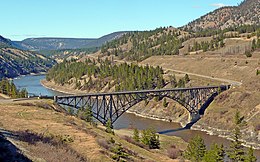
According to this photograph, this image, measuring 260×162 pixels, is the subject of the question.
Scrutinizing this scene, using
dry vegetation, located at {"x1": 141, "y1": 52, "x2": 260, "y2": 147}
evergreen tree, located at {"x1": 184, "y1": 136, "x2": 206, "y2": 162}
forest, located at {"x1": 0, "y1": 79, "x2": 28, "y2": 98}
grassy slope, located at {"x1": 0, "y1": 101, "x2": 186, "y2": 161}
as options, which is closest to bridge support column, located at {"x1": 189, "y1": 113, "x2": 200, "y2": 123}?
dry vegetation, located at {"x1": 141, "y1": 52, "x2": 260, "y2": 147}

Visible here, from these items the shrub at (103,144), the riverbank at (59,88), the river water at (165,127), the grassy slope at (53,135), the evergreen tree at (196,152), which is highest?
the grassy slope at (53,135)

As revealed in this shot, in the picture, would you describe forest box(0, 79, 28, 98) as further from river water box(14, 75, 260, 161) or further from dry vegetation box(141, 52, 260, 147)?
dry vegetation box(141, 52, 260, 147)

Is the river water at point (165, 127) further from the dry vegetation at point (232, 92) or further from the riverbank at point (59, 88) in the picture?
the riverbank at point (59, 88)

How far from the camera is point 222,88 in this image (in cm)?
9719

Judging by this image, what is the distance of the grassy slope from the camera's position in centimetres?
2866

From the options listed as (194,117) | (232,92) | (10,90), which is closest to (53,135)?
(194,117)

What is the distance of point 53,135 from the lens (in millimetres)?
36750

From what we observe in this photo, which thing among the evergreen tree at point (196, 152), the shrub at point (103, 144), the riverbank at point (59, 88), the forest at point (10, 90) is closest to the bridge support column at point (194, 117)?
the evergreen tree at point (196, 152)

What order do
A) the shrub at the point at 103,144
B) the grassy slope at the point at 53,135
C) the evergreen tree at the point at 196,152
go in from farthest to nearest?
the evergreen tree at the point at 196,152
the shrub at the point at 103,144
the grassy slope at the point at 53,135

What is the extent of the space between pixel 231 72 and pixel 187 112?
35901 millimetres

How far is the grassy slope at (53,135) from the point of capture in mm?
28656

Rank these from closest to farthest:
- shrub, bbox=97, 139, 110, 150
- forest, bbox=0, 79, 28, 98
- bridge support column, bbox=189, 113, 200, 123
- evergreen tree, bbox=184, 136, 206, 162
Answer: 1. shrub, bbox=97, 139, 110, 150
2. evergreen tree, bbox=184, 136, 206, 162
3. forest, bbox=0, 79, 28, 98
4. bridge support column, bbox=189, 113, 200, 123

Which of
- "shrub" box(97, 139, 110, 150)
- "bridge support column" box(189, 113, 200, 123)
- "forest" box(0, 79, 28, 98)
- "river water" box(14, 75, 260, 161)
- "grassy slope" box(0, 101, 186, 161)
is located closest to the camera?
"grassy slope" box(0, 101, 186, 161)

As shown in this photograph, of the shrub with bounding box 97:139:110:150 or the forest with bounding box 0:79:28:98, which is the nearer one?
the shrub with bounding box 97:139:110:150
